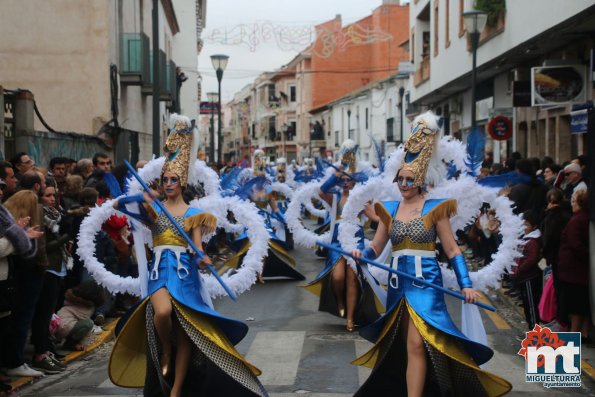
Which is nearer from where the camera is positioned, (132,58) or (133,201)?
(133,201)

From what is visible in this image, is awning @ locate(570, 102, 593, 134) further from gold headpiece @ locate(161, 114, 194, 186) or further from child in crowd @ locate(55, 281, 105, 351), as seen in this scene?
gold headpiece @ locate(161, 114, 194, 186)

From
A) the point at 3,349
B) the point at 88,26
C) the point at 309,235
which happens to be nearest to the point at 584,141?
the point at 309,235

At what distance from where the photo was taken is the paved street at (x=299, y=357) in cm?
784

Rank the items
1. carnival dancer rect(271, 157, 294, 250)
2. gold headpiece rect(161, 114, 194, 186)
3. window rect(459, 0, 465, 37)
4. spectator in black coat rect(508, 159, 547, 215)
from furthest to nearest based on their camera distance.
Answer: window rect(459, 0, 465, 37) < carnival dancer rect(271, 157, 294, 250) < spectator in black coat rect(508, 159, 547, 215) < gold headpiece rect(161, 114, 194, 186)

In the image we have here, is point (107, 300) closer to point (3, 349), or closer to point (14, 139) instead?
point (3, 349)

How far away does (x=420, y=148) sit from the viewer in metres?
6.92

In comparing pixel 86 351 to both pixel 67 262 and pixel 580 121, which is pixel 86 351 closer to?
pixel 67 262

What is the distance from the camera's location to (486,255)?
1606cm

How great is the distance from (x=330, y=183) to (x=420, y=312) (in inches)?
218

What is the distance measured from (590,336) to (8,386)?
5.94 m

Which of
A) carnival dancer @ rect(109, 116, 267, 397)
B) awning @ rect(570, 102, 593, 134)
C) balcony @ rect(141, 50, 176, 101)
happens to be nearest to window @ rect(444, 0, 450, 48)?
balcony @ rect(141, 50, 176, 101)

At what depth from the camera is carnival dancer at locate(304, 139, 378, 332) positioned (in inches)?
417

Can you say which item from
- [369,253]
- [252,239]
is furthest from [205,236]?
[369,253]

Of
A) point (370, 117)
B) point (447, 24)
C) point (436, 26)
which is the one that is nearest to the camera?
point (447, 24)
